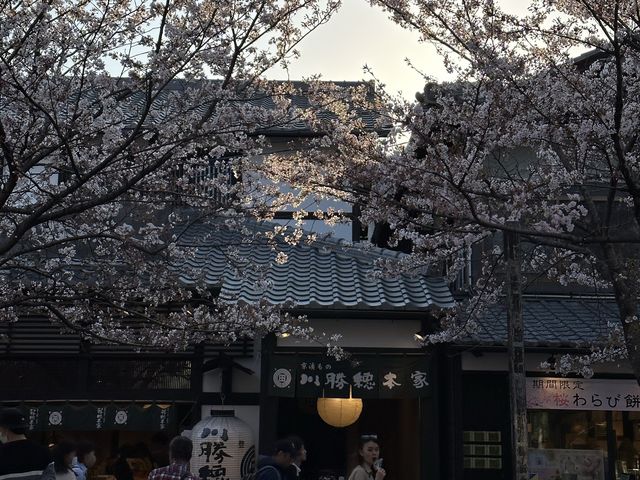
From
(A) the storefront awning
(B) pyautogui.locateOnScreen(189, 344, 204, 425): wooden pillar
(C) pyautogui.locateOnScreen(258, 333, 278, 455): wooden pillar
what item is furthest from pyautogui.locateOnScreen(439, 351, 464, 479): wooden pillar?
(A) the storefront awning

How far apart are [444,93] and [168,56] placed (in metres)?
3.64

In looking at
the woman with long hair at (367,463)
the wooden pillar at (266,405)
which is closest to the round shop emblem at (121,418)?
the wooden pillar at (266,405)

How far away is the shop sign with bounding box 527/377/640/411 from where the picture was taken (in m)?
12.3

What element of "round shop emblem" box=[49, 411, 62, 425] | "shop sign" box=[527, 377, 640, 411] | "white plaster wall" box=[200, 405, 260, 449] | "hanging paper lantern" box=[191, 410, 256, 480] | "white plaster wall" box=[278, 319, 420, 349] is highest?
"white plaster wall" box=[278, 319, 420, 349]

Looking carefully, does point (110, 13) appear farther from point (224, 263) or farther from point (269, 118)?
point (224, 263)

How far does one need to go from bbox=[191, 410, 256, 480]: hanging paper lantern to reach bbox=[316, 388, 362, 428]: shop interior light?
1.27m

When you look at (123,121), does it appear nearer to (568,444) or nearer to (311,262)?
(311,262)

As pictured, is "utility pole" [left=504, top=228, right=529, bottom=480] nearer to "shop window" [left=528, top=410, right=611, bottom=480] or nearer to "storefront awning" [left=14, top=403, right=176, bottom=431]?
"shop window" [left=528, top=410, right=611, bottom=480]

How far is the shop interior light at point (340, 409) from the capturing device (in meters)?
12.1

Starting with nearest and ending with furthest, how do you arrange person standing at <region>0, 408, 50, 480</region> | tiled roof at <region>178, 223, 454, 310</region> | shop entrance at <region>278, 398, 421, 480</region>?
person standing at <region>0, 408, 50, 480</region> → tiled roof at <region>178, 223, 454, 310</region> → shop entrance at <region>278, 398, 421, 480</region>

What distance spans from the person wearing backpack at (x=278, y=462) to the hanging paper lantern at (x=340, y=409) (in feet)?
18.2

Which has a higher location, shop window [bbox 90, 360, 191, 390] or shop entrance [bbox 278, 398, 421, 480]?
shop window [bbox 90, 360, 191, 390]

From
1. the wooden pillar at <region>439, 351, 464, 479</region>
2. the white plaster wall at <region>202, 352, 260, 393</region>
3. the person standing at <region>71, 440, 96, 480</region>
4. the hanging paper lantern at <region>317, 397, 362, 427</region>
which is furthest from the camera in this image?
the white plaster wall at <region>202, 352, 260, 393</region>

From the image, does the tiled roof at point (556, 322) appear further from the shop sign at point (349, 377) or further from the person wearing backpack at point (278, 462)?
the person wearing backpack at point (278, 462)
